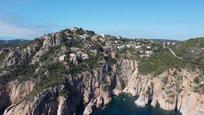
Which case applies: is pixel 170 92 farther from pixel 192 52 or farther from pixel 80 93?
pixel 80 93

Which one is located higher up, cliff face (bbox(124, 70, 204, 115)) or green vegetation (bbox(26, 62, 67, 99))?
green vegetation (bbox(26, 62, 67, 99))

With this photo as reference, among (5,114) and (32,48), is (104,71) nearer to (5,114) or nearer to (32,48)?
(32,48)

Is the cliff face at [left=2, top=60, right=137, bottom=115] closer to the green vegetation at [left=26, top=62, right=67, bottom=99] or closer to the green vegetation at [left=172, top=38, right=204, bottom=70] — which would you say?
the green vegetation at [left=26, top=62, right=67, bottom=99]

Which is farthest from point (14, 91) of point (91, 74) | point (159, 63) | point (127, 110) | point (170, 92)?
point (159, 63)

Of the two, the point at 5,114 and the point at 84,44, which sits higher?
the point at 84,44

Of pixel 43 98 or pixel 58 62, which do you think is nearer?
pixel 43 98

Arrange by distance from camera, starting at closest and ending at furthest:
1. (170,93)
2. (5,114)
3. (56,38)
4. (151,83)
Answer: (5,114) → (170,93) → (151,83) → (56,38)

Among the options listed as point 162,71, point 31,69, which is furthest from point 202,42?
point 31,69

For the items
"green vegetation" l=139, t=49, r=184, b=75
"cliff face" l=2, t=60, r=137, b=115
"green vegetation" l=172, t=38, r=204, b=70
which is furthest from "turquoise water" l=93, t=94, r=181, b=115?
"green vegetation" l=172, t=38, r=204, b=70
